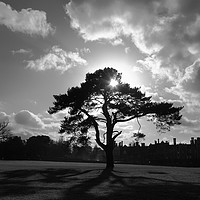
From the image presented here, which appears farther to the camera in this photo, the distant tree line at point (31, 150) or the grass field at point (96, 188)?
the distant tree line at point (31, 150)

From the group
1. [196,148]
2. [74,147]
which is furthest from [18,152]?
[74,147]

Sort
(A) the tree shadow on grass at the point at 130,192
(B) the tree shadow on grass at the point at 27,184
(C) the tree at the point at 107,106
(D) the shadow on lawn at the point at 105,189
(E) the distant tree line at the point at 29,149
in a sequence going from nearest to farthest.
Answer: (A) the tree shadow on grass at the point at 130,192 < (D) the shadow on lawn at the point at 105,189 < (B) the tree shadow on grass at the point at 27,184 < (C) the tree at the point at 107,106 < (E) the distant tree line at the point at 29,149

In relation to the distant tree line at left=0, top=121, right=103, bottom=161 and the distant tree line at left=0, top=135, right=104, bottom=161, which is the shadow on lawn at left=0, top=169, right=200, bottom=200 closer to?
Result: the distant tree line at left=0, top=121, right=103, bottom=161

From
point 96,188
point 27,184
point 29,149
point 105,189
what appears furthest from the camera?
point 29,149

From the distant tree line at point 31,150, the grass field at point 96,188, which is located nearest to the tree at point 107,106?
the grass field at point 96,188

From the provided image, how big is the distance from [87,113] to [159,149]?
2698 inches

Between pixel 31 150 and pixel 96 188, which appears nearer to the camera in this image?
pixel 96 188

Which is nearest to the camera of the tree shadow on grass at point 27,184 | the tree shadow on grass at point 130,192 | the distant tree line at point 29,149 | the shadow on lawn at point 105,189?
the tree shadow on grass at point 130,192

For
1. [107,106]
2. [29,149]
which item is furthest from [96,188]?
[29,149]

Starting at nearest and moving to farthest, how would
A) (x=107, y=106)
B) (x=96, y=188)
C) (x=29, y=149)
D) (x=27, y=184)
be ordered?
(x=96, y=188) → (x=27, y=184) → (x=107, y=106) → (x=29, y=149)

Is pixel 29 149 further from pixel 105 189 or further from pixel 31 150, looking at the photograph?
pixel 105 189

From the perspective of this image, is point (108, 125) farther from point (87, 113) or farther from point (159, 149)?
point (159, 149)

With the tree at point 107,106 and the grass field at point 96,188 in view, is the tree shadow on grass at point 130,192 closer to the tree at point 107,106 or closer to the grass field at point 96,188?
the grass field at point 96,188

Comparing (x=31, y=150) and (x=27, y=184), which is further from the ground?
(x=31, y=150)
